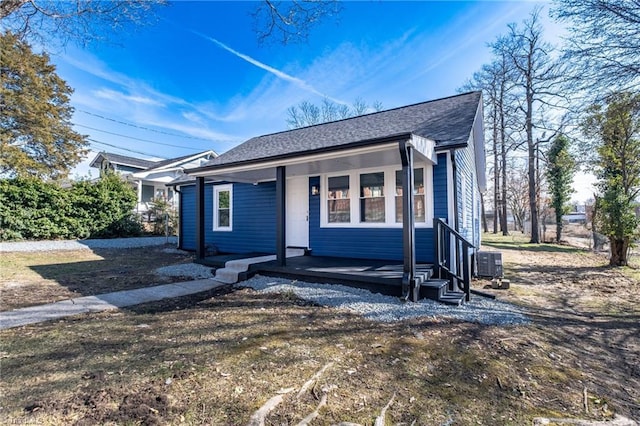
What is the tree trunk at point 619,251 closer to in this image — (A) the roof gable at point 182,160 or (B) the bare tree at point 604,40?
(B) the bare tree at point 604,40

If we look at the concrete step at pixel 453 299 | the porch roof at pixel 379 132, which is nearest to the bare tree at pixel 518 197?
the porch roof at pixel 379 132

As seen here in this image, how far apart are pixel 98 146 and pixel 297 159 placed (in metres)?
23.5

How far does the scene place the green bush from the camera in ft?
36.2

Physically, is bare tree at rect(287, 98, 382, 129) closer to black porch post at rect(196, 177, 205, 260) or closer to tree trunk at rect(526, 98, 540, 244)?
tree trunk at rect(526, 98, 540, 244)

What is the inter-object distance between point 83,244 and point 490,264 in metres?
14.3

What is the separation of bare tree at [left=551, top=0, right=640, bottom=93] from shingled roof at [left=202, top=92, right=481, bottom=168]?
92.2 inches

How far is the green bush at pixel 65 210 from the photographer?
11039mm

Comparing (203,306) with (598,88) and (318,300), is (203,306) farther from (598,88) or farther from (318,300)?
(598,88)

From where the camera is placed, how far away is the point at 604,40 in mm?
7086

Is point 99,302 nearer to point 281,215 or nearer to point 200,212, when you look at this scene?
point 200,212

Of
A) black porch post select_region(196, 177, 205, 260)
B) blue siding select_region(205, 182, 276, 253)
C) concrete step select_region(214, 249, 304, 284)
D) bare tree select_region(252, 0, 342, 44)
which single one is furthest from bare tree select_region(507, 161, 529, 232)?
black porch post select_region(196, 177, 205, 260)

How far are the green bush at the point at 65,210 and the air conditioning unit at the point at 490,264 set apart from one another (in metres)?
14.7

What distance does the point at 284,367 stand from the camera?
2758 millimetres

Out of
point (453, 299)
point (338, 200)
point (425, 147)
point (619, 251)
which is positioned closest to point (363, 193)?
point (338, 200)
